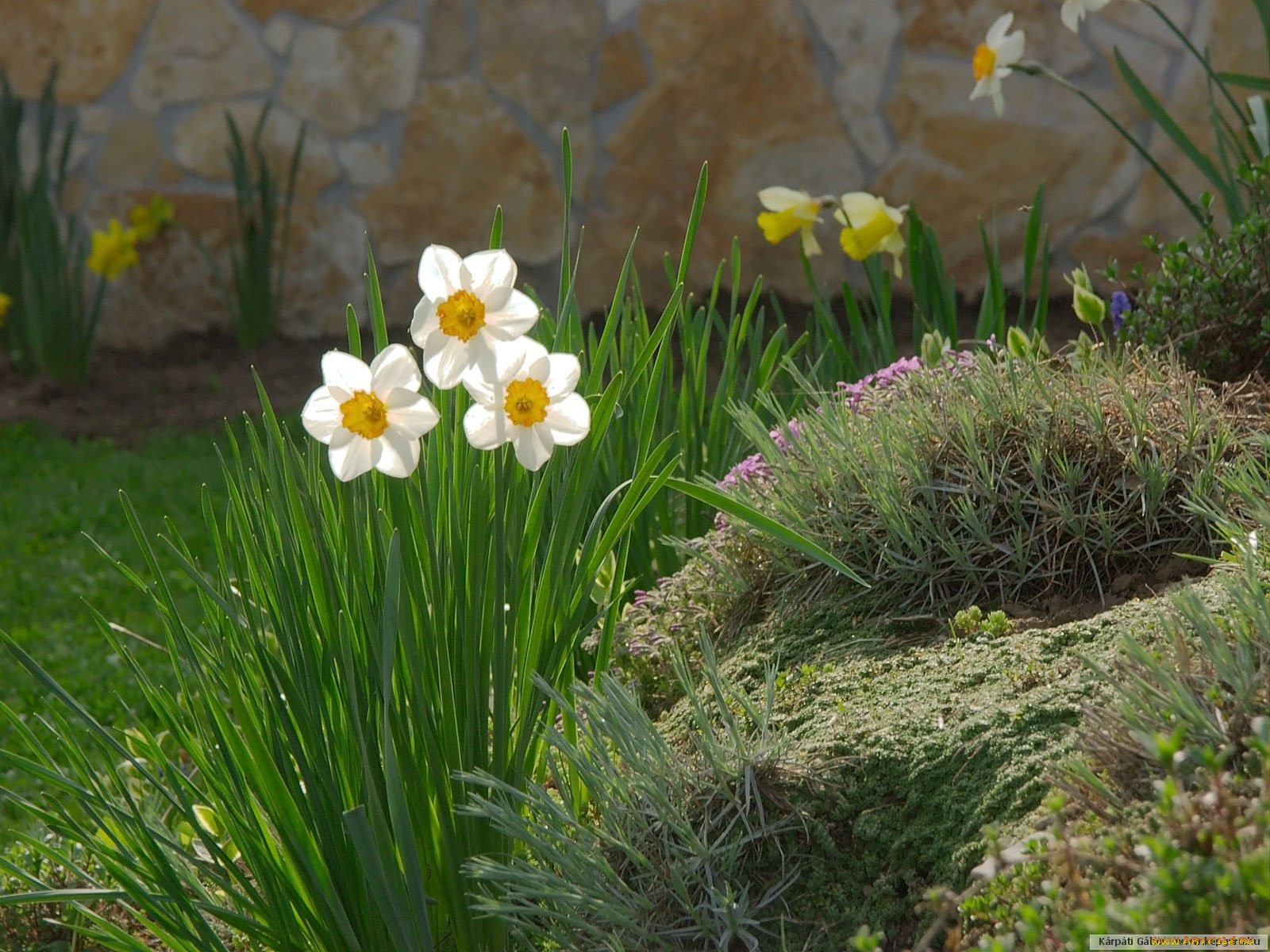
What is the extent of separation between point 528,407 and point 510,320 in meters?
0.09


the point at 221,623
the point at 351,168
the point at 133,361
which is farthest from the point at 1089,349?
the point at 133,361

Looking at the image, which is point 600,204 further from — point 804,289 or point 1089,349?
point 1089,349

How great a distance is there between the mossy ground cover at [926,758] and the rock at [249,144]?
4.26m

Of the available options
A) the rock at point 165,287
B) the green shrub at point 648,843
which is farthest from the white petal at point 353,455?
the rock at point 165,287

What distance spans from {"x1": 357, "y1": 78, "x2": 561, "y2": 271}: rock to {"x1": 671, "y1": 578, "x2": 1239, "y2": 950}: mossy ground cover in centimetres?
386

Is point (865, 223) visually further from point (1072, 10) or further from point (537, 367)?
point (537, 367)

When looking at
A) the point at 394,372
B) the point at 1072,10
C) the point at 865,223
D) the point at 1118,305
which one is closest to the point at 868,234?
the point at 865,223

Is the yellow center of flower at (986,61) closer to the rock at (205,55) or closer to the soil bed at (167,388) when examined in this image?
the soil bed at (167,388)

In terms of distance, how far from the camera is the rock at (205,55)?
507cm

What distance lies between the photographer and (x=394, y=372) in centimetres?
118

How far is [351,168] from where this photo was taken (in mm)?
5156

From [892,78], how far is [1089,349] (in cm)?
314

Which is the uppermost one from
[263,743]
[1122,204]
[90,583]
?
[263,743]

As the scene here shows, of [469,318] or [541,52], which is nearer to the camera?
[469,318]
